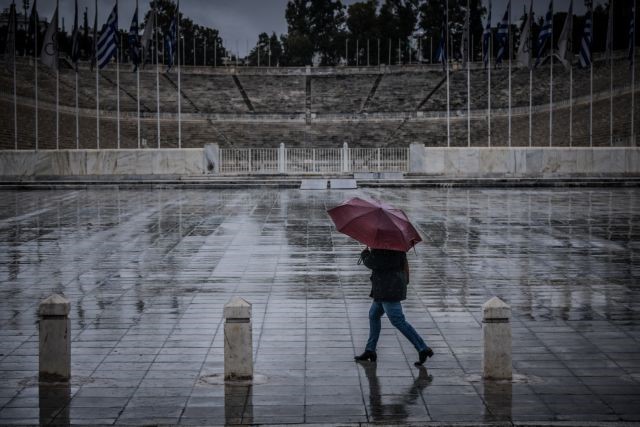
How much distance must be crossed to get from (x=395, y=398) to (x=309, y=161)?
3503cm

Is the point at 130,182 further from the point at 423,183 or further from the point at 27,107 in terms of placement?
the point at 27,107

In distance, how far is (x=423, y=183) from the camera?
34.6 meters

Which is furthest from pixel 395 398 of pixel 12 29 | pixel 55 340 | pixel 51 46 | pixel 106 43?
pixel 12 29

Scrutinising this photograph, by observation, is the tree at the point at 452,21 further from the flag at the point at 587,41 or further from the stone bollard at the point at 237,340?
the stone bollard at the point at 237,340

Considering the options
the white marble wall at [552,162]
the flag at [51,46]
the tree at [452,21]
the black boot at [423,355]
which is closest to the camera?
the black boot at [423,355]

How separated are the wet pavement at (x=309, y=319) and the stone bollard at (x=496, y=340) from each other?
5.1 inches

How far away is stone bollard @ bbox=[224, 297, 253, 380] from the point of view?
7109mm

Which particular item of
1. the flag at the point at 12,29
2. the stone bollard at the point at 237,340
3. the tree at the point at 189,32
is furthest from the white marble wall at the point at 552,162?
the tree at the point at 189,32

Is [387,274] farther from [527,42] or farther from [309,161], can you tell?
[527,42]

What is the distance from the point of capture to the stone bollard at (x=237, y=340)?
7.11m

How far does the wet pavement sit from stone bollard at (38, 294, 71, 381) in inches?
5.5

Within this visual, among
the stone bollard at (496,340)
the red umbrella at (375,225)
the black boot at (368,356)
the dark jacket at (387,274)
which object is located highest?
the red umbrella at (375,225)

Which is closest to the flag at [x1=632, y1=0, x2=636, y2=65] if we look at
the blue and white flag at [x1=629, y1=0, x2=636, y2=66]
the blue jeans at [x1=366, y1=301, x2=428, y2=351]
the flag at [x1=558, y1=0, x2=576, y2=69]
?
the blue and white flag at [x1=629, y1=0, x2=636, y2=66]

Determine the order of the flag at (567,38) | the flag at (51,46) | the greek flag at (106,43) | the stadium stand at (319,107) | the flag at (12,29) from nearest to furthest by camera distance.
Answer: the greek flag at (106,43) < the flag at (51,46) < the flag at (12,29) < the flag at (567,38) < the stadium stand at (319,107)
